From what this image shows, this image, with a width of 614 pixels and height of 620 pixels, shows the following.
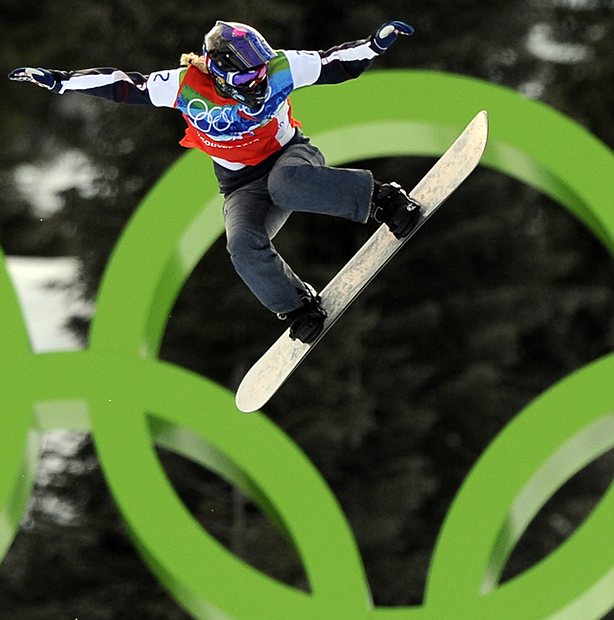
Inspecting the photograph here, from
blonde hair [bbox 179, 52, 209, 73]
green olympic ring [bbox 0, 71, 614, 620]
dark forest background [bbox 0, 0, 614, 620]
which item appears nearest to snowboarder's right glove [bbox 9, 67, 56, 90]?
blonde hair [bbox 179, 52, 209, 73]

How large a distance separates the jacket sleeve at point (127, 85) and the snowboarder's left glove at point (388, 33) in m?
0.79

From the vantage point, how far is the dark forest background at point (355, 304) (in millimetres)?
10805

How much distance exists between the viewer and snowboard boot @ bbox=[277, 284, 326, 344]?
15.7ft

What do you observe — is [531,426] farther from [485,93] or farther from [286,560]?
[286,560]

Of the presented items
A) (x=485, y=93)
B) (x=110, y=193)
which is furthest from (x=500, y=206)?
(x=485, y=93)

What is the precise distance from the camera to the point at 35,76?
4094 mm

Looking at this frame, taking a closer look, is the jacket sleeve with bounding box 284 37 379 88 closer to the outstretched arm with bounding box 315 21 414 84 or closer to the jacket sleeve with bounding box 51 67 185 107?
the outstretched arm with bounding box 315 21 414 84

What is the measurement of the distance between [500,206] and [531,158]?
5.44 m

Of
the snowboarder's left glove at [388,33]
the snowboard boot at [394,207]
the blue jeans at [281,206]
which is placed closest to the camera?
the snowboarder's left glove at [388,33]

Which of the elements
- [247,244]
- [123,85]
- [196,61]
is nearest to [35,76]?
[123,85]

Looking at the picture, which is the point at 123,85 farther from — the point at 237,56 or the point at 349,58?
the point at 349,58

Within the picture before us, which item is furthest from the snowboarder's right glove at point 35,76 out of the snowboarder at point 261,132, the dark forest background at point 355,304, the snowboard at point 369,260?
the dark forest background at point 355,304

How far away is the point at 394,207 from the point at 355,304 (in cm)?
646

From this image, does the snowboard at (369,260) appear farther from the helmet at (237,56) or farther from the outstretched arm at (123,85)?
the outstretched arm at (123,85)
